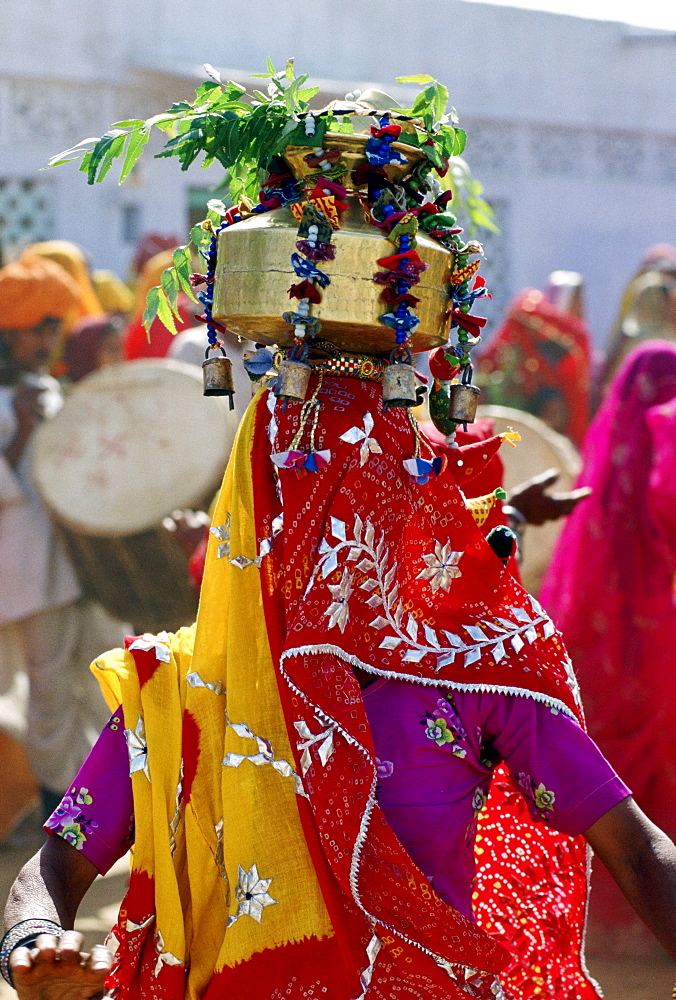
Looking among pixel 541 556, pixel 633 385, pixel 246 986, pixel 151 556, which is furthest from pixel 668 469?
pixel 246 986

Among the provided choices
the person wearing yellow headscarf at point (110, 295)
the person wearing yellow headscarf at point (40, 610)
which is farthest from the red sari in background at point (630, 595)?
the person wearing yellow headscarf at point (110, 295)

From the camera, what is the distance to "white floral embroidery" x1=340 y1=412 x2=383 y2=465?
1.84 metres

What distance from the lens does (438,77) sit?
13258 mm

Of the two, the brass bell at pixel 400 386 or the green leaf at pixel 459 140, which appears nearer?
the brass bell at pixel 400 386

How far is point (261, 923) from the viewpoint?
1776mm

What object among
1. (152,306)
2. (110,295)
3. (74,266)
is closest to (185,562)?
(152,306)

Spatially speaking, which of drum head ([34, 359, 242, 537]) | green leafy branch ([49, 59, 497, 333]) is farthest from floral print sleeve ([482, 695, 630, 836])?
drum head ([34, 359, 242, 537])

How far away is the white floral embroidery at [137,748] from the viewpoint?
1840mm

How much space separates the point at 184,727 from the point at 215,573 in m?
0.23

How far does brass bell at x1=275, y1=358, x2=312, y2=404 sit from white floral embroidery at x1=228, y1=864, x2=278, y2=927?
2.18ft

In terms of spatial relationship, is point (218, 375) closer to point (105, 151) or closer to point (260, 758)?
point (105, 151)

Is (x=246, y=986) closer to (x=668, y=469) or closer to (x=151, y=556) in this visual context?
(x=668, y=469)

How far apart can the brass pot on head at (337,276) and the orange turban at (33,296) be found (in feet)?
13.4

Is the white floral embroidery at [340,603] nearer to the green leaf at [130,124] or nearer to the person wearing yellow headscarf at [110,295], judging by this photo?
the green leaf at [130,124]
